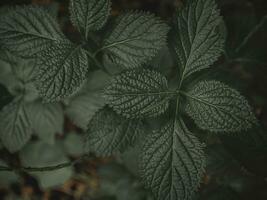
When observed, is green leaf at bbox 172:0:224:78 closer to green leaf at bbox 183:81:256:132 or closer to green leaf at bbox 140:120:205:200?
green leaf at bbox 183:81:256:132

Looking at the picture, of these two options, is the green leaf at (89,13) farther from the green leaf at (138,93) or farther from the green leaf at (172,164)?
the green leaf at (172,164)

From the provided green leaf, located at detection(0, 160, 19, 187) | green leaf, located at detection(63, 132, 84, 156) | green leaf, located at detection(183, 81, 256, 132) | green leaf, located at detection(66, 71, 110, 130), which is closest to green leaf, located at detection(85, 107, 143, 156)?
green leaf, located at detection(183, 81, 256, 132)

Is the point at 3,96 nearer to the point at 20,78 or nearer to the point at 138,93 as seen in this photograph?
the point at 20,78

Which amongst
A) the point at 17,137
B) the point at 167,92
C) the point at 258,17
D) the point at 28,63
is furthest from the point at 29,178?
the point at 258,17

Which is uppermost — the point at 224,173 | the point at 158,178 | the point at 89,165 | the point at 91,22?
the point at 91,22

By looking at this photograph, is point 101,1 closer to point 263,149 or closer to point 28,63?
point 28,63
